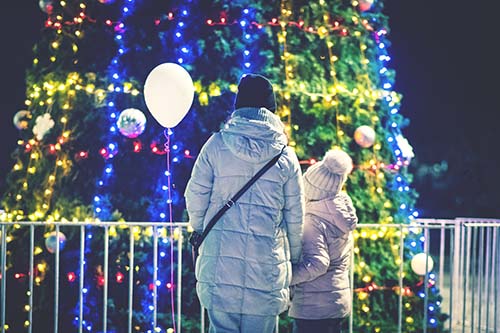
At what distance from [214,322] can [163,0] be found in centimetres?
489

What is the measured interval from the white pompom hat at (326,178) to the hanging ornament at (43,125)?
14.8 ft

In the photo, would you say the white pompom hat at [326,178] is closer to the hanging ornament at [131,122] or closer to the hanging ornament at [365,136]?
the hanging ornament at [131,122]

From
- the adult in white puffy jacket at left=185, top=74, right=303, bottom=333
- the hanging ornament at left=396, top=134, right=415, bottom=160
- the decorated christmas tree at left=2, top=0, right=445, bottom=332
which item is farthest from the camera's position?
the hanging ornament at left=396, top=134, right=415, bottom=160

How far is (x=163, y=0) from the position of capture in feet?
25.8

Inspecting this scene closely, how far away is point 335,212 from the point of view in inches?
175

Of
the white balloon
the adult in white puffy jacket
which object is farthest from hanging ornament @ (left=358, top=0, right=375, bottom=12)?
the adult in white puffy jacket

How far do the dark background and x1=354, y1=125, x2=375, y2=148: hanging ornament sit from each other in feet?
34.1

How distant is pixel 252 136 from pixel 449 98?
1839 centimetres

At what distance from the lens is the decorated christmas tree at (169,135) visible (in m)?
7.36

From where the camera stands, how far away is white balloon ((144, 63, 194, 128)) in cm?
577

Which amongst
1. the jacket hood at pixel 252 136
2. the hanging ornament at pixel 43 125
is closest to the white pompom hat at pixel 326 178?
the jacket hood at pixel 252 136

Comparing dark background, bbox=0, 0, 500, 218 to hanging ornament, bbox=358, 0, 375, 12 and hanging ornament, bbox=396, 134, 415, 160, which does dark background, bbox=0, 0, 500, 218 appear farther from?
hanging ornament, bbox=396, 134, 415, 160

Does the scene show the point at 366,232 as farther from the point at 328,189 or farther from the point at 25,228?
the point at 25,228

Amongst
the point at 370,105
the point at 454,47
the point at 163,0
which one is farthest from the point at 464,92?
the point at 163,0
